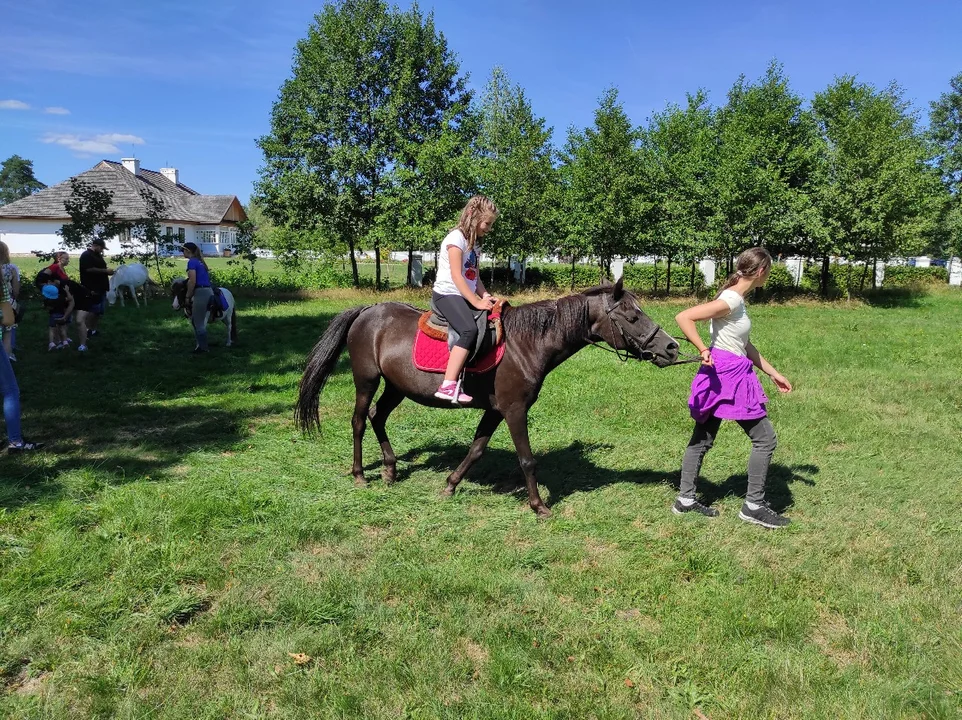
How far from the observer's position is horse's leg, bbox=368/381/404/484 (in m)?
6.50

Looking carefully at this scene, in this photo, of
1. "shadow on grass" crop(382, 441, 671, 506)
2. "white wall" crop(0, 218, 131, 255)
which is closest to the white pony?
"shadow on grass" crop(382, 441, 671, 506)

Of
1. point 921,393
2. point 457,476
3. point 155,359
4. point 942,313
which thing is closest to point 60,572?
point 457,476

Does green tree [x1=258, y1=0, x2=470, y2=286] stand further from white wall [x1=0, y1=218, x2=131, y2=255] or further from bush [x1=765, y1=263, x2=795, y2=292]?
white wall [x1=0, y1=218, x2=131, y2=255]

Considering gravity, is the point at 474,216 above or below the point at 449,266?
above

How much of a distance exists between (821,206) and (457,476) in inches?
1066

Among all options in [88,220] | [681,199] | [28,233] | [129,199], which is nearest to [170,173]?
[28,233]

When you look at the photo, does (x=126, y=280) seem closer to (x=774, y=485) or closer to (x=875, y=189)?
(x=774, y=485)

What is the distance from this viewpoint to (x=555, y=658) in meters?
3.57

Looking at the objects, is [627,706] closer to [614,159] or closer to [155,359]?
[155,359]

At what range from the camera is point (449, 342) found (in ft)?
18.4

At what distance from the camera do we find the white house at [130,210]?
47438 millimetres

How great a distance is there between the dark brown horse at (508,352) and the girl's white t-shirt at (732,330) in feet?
1.23

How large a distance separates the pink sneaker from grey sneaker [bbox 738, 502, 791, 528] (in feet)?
8.28

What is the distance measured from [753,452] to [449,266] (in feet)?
9.68
